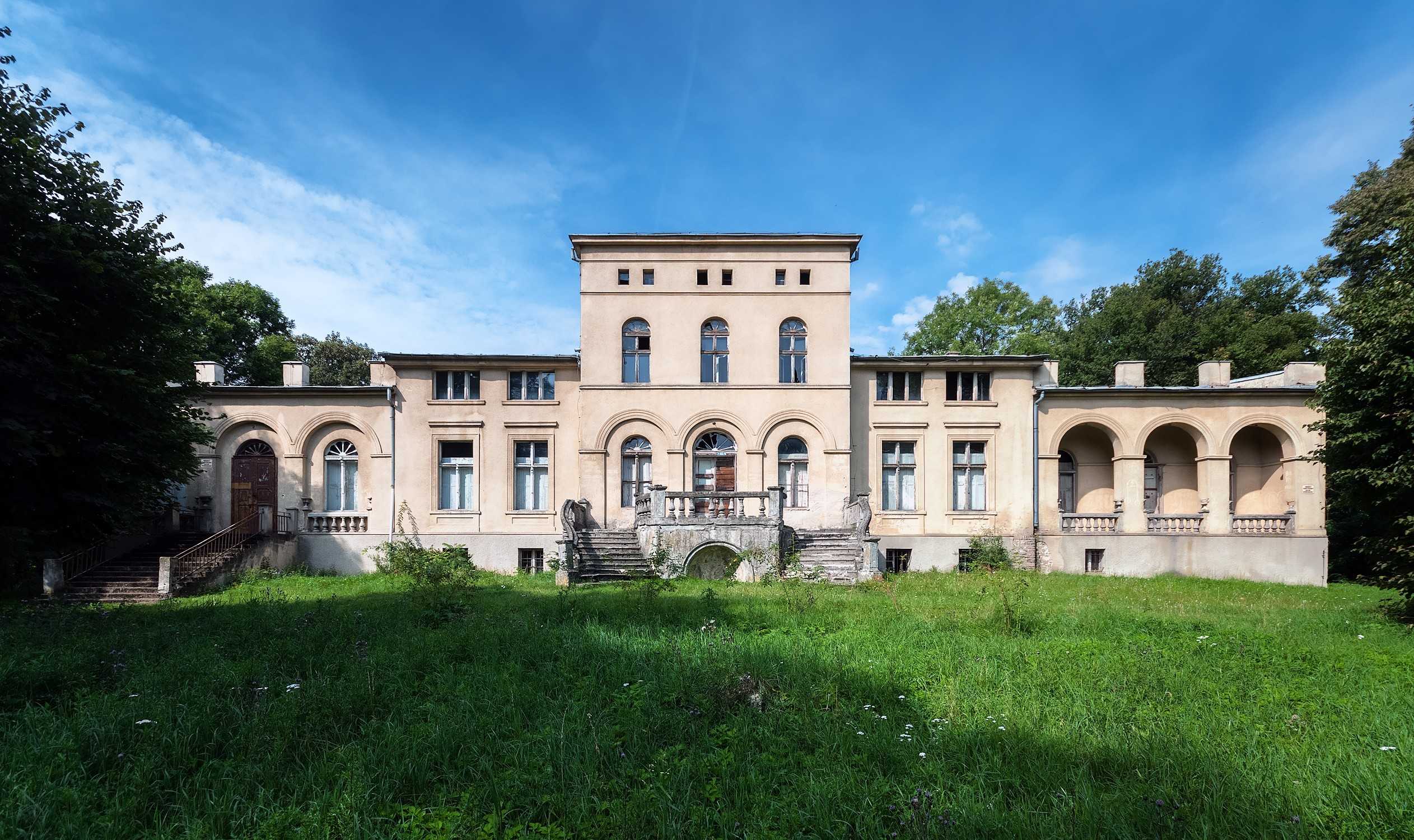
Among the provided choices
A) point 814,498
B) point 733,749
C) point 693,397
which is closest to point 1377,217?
point 814,498

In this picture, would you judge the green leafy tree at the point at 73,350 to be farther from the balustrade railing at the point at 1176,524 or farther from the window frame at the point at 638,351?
the balustrade railing at the point at 1176,524

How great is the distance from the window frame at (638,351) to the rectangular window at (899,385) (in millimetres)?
7761

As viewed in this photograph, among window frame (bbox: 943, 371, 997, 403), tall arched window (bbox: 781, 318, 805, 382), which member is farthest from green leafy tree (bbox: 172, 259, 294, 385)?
window frame (bbox: 943, 371, 997, 403)

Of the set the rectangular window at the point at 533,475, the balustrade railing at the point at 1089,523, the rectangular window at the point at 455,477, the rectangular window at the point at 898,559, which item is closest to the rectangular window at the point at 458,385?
the rectangular window at the point at 455,477

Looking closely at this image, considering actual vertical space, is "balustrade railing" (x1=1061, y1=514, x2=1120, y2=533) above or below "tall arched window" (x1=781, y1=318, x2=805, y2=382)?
below

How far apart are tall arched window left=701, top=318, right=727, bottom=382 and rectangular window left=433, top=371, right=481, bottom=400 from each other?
763 centimetres

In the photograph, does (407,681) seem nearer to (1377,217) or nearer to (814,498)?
(814,498)

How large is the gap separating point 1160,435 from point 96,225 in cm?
2878

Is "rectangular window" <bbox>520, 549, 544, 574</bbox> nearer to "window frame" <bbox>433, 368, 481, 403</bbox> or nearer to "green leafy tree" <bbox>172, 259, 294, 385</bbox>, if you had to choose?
"window frame" <bbox>433, 368, 481, 403</bbox>

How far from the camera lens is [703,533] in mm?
16125

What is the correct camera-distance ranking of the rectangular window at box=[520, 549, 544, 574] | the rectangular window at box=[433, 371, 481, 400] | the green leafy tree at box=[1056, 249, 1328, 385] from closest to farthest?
the rectangular window at box=[520, 549, 544, 574] → the rectangular window at box=[433, 371, 481, 400] → the green leafy tree at box=[1056, 249, 1328, 385]

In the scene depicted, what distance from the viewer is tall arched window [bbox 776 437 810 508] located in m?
18.7

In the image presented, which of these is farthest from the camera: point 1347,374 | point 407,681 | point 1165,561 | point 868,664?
point 1165,561

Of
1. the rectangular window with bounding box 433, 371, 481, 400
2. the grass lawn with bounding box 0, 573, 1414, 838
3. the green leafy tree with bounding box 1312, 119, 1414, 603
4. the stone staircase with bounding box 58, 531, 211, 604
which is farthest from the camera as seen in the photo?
the rectangular window with bounding box 433, 371, 481, 400
